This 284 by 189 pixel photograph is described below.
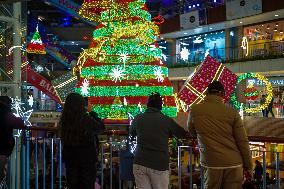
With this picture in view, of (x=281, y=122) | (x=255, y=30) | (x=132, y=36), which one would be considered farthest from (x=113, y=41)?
(x=255, y=30)

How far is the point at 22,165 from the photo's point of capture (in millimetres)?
6281

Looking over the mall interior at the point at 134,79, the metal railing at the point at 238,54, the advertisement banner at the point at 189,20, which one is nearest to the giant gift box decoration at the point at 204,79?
the mall interior at the point at 134,79

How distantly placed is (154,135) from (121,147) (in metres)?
1.17

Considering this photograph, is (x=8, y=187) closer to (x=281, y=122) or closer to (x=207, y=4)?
(x=281, y=122)

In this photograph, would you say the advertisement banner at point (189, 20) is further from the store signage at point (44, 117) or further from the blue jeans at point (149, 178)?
the blue jeans at point (149, 178)

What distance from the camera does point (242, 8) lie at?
27938mm

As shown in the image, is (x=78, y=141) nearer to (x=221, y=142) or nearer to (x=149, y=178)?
(x=149, y=178)

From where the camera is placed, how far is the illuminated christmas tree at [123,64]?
12750mm

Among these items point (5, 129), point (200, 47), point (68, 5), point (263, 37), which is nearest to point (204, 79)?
point (5, 129)

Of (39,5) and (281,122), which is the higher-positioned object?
(39,5)

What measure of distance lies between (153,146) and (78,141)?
81cm

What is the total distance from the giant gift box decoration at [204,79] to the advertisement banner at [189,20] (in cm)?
2043

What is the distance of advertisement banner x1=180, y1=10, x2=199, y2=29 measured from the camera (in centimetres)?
3198

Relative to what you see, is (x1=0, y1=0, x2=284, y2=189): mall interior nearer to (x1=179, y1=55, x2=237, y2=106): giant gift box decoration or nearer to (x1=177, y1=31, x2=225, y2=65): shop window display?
(x1=179, y1=55, x2=237, y2=106): giant gift box decoration
